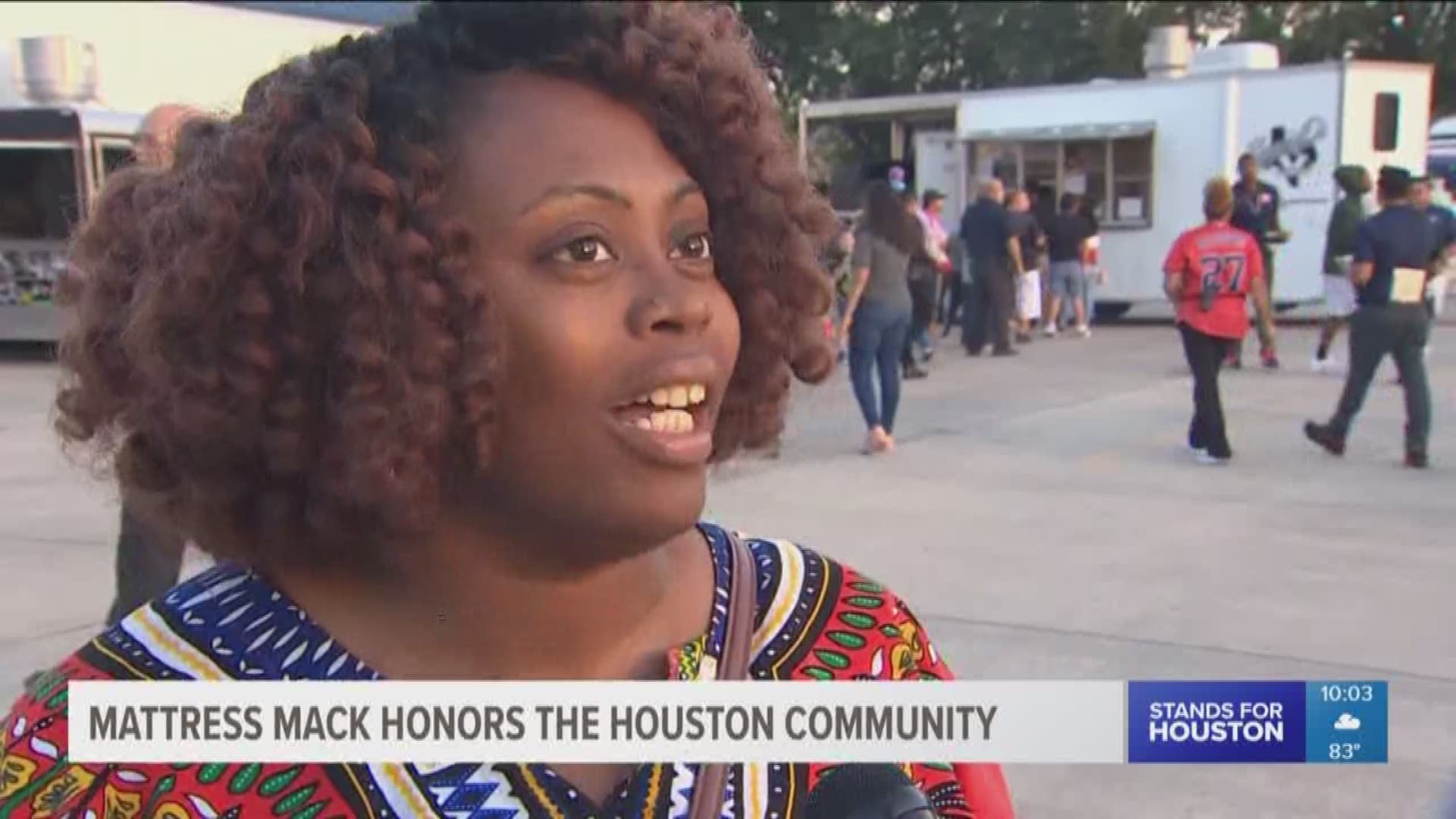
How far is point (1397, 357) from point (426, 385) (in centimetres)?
788

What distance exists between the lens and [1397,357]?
318 inches

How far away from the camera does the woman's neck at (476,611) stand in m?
1.31

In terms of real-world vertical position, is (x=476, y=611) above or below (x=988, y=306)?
above

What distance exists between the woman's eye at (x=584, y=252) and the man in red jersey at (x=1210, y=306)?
734cm

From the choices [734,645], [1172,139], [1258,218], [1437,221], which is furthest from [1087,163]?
[734,645]

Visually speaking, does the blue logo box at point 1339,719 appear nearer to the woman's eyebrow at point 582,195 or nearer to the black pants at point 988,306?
the woman's eyebrow at point 582,195

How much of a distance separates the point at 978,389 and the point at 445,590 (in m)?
10.4

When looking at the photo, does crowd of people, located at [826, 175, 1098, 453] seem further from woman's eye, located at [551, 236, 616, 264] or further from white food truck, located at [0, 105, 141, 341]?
white food truck, located at [0, 105, 141, 341]

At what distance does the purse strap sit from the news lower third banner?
0.02 meters

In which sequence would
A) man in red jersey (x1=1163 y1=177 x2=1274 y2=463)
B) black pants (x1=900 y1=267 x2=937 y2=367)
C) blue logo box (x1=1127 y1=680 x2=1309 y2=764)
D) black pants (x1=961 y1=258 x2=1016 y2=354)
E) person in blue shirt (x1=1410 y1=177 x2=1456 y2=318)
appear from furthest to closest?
black pants (x1=961 y1=258 x2=1016 y2=354) → black pants (x1=900 y1=267 x2=937 y2=367) → person in blue shirt (x1=1410 y1=177 x2=1456 y2=318) → man in red jersey (x1=1163 y1=177 x2=1274 y2=463) → blue logo box (x1=1127 y1=680 x2=1309 y2=764)

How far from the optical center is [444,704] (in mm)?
1280

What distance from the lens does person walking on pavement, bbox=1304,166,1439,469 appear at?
792 cm

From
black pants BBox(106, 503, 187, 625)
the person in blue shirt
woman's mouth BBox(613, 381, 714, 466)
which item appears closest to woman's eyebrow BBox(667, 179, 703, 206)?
woman's mouth BBox(613, 381, 714, 466)

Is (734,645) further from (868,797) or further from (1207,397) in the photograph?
(1207,397)
